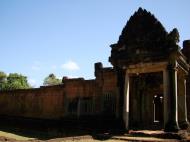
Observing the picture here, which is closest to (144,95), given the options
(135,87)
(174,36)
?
(135,87)

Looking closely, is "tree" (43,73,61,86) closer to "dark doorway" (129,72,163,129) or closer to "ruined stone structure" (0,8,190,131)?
"ruined stone structure" (0,8,190,131)

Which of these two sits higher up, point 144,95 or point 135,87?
point 135,87

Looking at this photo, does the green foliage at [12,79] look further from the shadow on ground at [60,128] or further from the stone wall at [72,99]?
the shadow on ground at [60,128]

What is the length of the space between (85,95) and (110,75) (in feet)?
9.38

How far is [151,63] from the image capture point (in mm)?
13867

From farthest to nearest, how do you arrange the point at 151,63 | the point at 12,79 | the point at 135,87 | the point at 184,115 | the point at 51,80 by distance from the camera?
the point at 51,80, the point at 12,79, the point at 135,87, the point at 184,115, the point at 151,63

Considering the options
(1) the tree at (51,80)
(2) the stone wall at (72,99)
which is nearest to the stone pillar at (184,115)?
(2) the stone wall at (72,99)

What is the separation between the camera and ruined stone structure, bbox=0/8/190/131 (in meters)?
13.4

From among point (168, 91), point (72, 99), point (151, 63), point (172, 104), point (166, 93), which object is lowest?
point (172, 104)

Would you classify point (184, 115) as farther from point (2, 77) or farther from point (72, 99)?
A: point (2, 77)

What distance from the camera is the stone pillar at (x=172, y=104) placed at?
1257cm

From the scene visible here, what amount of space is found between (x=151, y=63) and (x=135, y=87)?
13.4ft

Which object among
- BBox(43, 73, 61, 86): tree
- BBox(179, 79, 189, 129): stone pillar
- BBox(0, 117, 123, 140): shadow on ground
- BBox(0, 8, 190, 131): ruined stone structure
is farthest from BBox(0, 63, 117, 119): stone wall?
BBox(43, 73, 61, 86): tree

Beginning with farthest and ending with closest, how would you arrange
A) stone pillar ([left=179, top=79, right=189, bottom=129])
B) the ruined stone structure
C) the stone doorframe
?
stone pillar ([left=179, top=79, right=189, bottom=129])
the ruined stone structure
the stone doorframe
